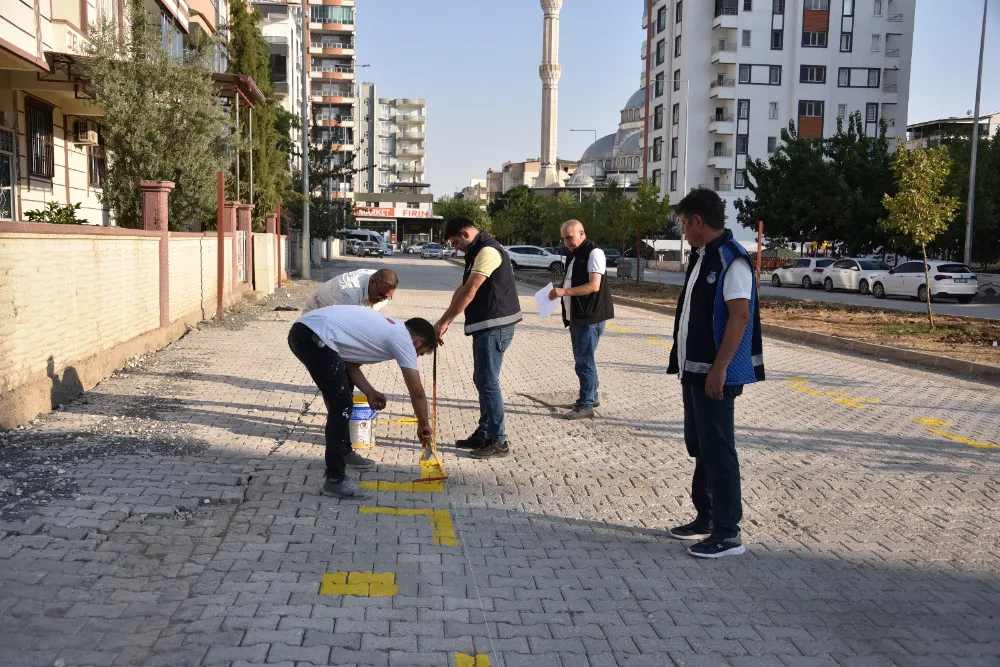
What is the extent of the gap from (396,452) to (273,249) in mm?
21305

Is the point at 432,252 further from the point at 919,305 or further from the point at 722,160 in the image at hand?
the point at 919,305

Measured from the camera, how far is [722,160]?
242ft

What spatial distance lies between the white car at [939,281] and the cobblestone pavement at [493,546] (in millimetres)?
23338

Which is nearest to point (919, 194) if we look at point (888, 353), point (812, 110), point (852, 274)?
point (888, 353)

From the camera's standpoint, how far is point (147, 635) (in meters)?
3.87

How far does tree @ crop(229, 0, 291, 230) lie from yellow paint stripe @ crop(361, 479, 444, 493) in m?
19.3

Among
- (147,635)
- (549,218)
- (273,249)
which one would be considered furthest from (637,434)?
(549,218)

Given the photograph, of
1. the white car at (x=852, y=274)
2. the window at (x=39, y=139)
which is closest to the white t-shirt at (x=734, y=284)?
the window at (x=39, y=139)

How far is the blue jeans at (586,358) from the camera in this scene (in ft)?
28.2

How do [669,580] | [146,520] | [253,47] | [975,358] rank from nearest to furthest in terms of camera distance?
[669,580]
[146,520]
[975,358]
[253,47]

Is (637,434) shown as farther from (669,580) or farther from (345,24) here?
(345,24)

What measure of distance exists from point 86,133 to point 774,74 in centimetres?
6397

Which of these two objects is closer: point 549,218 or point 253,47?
point 253,47

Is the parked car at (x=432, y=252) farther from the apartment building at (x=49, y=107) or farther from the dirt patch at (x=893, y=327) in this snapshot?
the apartment building at (x=49, y=107)
